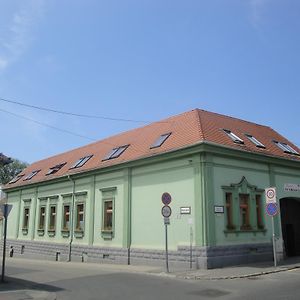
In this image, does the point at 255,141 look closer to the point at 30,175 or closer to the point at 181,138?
the point at 181,138

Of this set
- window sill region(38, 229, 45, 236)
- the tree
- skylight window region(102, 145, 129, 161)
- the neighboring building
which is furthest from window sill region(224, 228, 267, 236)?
the tree

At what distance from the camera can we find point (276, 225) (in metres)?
22.7

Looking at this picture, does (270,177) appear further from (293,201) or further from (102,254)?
(102,254)

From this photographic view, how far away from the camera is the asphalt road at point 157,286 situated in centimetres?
1152

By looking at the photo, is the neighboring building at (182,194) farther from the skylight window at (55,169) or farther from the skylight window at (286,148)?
the skylight window at (55,169)

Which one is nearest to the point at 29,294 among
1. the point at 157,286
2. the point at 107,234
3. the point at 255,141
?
the point at 157,286

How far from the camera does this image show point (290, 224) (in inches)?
980

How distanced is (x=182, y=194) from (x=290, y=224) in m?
8.21

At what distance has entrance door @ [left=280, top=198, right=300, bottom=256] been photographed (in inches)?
965

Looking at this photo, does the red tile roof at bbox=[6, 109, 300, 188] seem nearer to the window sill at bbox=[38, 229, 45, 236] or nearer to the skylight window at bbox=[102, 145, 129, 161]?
the skylight window at bbox=[102, 145, 129, 161]

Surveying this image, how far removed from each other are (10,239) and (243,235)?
24.1 metres

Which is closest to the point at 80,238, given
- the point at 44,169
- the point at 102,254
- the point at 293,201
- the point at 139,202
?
the point at 102,254

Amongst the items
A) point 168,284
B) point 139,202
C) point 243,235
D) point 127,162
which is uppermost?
point 127,162

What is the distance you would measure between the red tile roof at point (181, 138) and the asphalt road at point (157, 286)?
22.7ft
